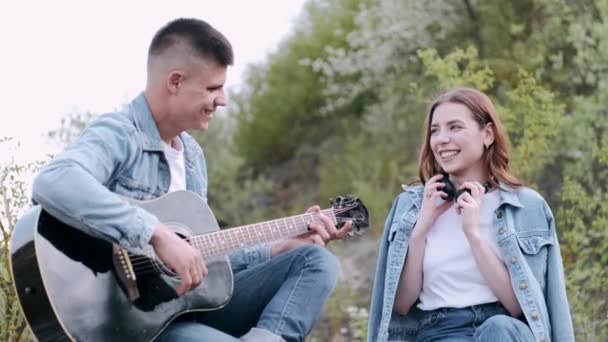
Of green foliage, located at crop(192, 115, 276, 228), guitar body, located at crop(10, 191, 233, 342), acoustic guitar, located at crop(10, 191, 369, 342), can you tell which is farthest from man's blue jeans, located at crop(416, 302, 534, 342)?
green foliage, located at crop(192, 115, 276, 228)

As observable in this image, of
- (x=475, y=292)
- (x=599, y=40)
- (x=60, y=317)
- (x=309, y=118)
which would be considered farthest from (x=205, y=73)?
(x=309, y=118)

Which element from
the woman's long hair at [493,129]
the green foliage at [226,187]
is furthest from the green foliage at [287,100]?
the woman's long hair at [493,129]

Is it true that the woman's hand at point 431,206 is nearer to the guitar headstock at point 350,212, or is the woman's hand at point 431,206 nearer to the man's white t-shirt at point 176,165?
the guitar headstock at point 350,212

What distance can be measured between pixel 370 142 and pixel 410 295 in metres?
10.0

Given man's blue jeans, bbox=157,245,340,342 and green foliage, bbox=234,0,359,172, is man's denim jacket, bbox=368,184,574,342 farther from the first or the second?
green foliage, bbox=234,0,359,172

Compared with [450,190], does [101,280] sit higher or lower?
lower

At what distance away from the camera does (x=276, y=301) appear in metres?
3.49

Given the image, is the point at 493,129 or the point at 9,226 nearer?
the point at 493,129

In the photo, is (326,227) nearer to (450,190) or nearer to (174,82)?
(450,190)

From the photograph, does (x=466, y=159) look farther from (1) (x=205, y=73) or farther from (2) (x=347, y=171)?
(2) (x=347, y=171)

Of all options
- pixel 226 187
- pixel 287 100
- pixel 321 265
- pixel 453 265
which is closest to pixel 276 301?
pixel 321 265

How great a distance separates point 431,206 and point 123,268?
129cm

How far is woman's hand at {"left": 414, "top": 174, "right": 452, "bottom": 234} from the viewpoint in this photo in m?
3.85

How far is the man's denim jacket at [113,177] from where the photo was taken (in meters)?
3.10
